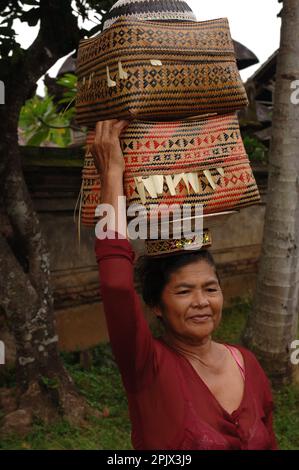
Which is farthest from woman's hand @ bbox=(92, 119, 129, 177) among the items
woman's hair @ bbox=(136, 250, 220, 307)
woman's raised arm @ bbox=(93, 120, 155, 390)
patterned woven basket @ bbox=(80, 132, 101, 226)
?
woman's hair @ bbox=(136, 250, 220, 307)

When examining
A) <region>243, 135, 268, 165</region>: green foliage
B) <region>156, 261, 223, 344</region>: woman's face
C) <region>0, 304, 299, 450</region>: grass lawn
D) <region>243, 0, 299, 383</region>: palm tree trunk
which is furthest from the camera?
<region>243, 135, 268, 165</region>: green foliage

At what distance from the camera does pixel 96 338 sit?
536 centimetres

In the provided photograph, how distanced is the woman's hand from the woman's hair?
0.38 meters

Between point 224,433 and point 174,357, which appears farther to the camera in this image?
point 174,357

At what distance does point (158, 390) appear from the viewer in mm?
1614

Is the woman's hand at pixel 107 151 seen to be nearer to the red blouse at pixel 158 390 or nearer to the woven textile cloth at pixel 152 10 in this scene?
the red blouse at pixel 158 390

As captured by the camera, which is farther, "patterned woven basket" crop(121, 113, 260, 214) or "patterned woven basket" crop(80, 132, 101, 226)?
"patterned woven basket" crop(80, 132, 101, 226)

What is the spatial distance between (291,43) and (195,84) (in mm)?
2866

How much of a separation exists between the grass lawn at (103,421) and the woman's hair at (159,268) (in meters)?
2.14

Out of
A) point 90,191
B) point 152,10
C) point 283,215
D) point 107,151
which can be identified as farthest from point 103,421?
point 152,10

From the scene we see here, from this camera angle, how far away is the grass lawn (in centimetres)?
358

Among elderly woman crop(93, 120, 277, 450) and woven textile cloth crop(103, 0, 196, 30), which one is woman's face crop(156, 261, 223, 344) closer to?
elderly woman crop(93, 120, 277, 450)

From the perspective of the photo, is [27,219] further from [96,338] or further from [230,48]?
[230,48]
